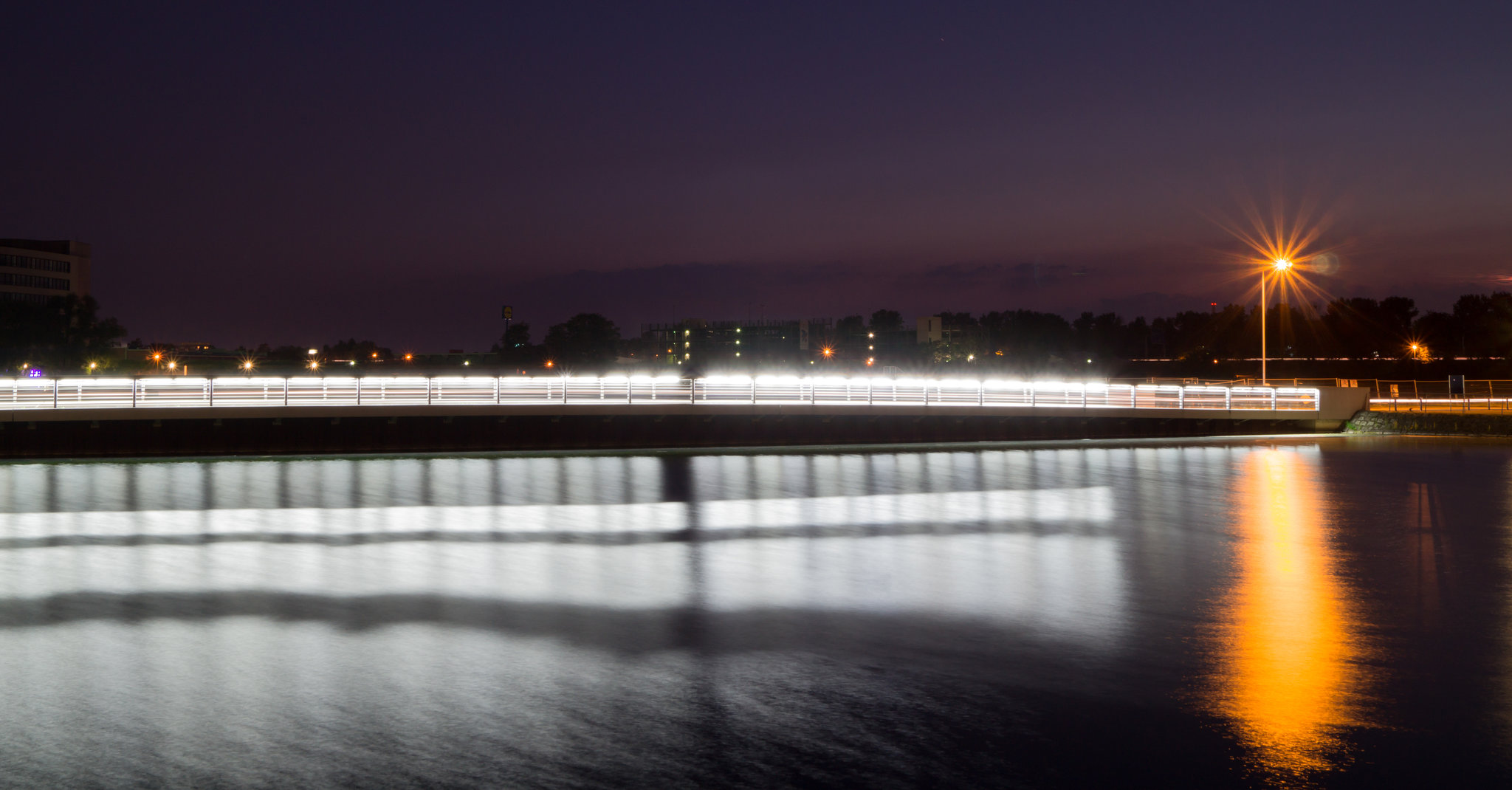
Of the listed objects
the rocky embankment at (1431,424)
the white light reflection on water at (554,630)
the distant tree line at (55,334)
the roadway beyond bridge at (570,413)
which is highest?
the distant tree line at (55,334)

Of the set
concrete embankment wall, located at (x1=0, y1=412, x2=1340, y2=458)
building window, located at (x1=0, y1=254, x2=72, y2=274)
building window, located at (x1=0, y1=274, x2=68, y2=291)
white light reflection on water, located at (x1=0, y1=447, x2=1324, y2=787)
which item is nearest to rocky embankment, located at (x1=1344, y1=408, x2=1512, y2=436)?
concrete embankment wall, located at (x1=0, y1=412, x2=1340, y2=458)

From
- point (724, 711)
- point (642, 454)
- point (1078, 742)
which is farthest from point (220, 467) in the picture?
point (1078, 742)

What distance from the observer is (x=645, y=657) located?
965 cm

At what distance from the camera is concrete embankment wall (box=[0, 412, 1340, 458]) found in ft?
103

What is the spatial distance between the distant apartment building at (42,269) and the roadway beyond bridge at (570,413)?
147 meters

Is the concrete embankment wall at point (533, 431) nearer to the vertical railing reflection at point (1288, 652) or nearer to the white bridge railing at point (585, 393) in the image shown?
the white bridge railing at point (585, 393)

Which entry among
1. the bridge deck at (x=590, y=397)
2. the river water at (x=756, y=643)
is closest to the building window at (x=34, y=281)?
the bridge deck at (x=590, y=397)

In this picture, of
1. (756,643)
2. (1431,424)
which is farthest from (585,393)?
(1431,424)

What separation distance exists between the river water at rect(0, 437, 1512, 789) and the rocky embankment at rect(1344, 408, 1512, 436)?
21.5m

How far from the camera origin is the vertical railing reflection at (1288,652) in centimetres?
746

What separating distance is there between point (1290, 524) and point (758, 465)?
14414 mm

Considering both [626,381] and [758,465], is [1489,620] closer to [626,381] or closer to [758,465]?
[758,465]

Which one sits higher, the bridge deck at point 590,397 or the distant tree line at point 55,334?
the distant tree line at point 55,334

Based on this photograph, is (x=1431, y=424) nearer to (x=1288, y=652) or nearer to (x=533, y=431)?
(x=533, y=431)
